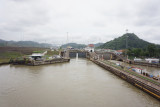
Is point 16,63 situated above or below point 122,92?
above

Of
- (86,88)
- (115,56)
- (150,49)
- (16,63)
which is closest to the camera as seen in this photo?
(86,88)

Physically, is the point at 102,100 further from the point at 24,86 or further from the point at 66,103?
the point at 24,86

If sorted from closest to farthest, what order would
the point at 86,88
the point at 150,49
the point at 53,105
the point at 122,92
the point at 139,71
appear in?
the point at 53,105, the point at 122,92, the point at 86,88, the point at 139,71, the point at 150,49

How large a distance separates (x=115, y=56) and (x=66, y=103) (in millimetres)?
36666

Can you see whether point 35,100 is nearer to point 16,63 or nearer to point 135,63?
point 16,63

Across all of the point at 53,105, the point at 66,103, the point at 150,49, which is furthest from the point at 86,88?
the point at 150,49

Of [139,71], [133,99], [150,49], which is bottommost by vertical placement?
[133,99]

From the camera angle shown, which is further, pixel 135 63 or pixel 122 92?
pixel 135 63

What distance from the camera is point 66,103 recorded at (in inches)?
360

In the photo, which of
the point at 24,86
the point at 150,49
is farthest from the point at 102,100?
the point at 150,49

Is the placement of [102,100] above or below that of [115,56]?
below

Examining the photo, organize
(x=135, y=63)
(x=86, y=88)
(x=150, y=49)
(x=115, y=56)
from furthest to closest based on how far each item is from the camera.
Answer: (x=115, y=56)
(x=150, y=49)
(x=135, y=63)
(x=86, y=88)

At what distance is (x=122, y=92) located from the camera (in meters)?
11.6

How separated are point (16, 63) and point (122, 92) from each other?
26947 mm
